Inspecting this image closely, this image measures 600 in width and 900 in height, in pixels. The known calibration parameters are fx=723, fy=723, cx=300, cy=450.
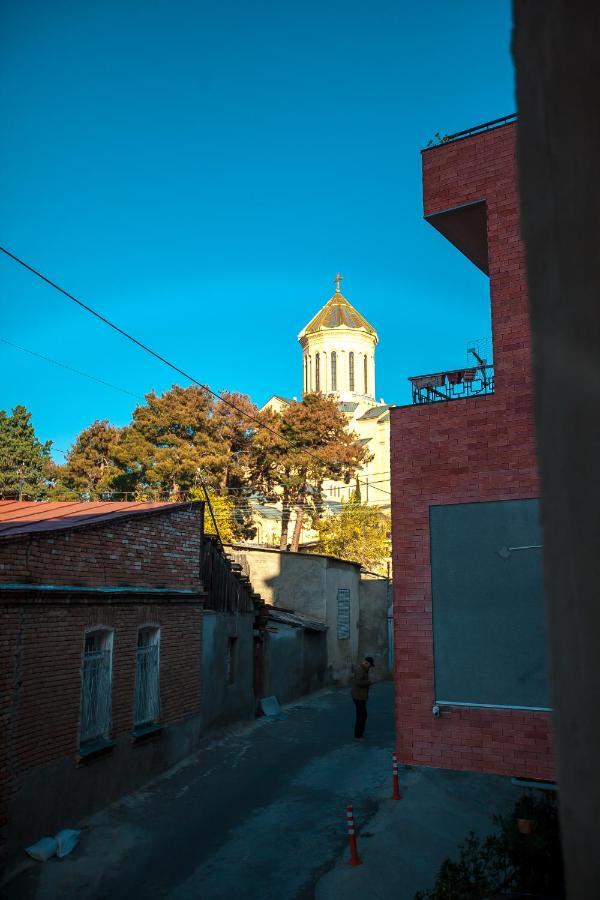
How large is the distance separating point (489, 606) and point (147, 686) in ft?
21.2

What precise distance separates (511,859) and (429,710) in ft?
9.59

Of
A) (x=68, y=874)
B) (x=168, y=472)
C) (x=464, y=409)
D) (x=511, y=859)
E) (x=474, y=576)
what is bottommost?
(x=68, y=874)

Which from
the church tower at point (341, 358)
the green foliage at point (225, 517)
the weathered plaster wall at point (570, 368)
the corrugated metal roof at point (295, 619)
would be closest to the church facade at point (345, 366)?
the church tower at point (341, 358)

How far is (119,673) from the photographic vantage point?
11.8 m

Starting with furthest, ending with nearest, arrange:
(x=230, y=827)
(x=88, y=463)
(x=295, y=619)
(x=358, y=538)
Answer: (x=88, y=463) → (x=358, y=538) → (x=295, y=619) → (x=230, y=827)

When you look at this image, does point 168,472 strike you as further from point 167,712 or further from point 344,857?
point 344,857

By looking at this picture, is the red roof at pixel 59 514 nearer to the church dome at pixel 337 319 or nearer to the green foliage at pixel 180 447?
the green foliage at pixel 180 447

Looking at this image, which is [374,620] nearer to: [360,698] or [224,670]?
[360,698]

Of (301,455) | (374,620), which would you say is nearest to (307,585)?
(374,620)

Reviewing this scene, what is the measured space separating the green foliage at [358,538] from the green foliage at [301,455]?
1.42m

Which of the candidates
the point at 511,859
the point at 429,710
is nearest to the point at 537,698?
the point at 429,710

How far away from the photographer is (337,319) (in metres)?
61.4

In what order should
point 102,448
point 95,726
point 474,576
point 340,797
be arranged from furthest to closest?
1. point 102,448
2. point 340,797
3. point 95,726
4. point 474,576

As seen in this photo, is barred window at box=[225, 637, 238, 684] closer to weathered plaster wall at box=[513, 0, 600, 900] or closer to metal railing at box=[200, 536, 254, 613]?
metal railing at box=[200, 536, 254, 613]
